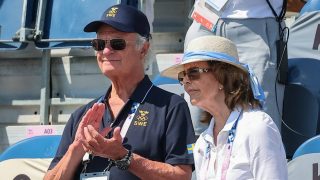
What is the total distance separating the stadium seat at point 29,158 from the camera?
4102 millimetres

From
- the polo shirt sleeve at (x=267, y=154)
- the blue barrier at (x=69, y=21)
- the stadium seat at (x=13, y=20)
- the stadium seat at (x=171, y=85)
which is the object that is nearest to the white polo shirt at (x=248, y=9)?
the stadium seat at (x=171, y=85)

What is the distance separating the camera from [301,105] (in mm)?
4266

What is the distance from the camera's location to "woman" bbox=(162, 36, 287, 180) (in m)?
2.35

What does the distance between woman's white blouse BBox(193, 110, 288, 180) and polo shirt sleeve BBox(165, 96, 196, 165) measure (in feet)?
1.14

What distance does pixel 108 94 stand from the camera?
10.3ft

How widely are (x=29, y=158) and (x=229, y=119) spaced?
193 centimetres

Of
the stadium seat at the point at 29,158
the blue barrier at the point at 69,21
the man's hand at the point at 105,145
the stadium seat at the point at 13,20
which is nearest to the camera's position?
the man's hand at the point at 105,145

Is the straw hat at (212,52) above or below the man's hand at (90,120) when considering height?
above

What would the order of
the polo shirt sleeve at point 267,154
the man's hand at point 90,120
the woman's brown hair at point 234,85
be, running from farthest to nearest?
the man's hand at point 90,120, the woman's brown hair at point 234,85, the polo shirt sleeve at point 267,154

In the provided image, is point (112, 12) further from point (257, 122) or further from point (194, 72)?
point (257, 122)

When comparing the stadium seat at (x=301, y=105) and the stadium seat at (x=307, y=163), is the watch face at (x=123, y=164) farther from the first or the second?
the stadium seat at (x=301, y=105)

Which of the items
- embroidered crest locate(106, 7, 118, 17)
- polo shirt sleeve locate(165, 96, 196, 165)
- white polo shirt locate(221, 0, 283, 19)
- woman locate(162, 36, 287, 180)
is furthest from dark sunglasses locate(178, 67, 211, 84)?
white polo shirt locate(221, 0, 283, 19)

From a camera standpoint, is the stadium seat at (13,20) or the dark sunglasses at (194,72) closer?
the dark sunglasses at (194,72)

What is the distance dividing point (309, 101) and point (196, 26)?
78 centimetres
